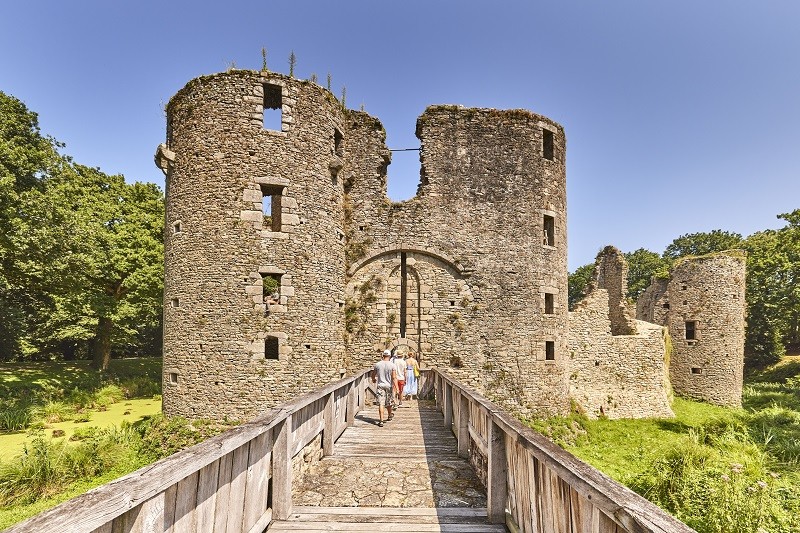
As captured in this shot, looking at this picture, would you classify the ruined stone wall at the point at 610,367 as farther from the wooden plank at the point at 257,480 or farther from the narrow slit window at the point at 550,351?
the wooden plank at the point at 257,480

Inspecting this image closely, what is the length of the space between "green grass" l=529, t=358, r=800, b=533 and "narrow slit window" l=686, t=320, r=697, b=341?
3.32m

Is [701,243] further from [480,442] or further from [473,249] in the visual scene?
[480,442]

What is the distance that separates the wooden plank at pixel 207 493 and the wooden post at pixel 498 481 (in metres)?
2.62

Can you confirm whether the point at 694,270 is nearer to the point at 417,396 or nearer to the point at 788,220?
the point at 788,220

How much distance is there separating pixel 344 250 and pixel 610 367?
13227mm

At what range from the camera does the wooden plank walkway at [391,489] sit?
4.09 metres

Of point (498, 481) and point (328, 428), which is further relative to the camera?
point (328, 428)

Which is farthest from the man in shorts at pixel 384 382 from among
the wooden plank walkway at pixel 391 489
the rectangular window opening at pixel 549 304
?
the rectangular window opening at pixel 549 304

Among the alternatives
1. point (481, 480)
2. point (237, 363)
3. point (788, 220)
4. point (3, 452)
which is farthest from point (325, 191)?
point (788, 220)

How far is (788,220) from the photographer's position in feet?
91.4

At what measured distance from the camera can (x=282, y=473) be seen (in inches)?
164

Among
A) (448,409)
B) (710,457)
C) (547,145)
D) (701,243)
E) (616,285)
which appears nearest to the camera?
(448,409)

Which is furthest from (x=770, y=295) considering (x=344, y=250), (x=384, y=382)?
(x=384, y=382)

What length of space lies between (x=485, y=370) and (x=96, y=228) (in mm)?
20688
